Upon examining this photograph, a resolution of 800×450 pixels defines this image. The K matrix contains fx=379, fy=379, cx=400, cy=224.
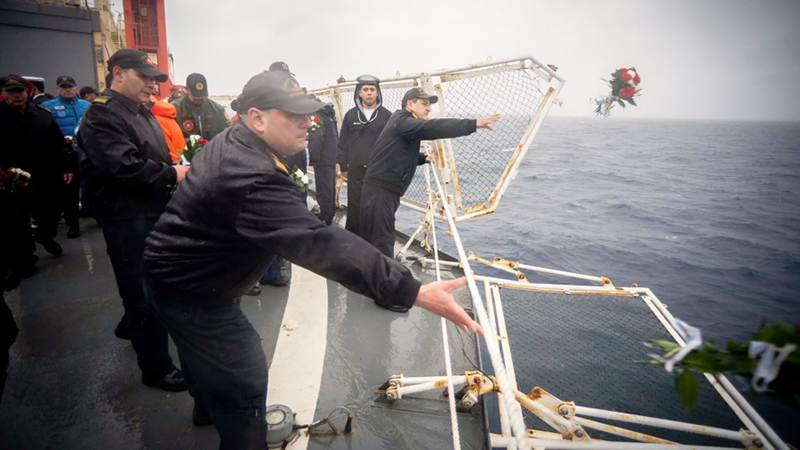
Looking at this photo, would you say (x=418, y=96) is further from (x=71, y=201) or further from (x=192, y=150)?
(x=71, y=201)

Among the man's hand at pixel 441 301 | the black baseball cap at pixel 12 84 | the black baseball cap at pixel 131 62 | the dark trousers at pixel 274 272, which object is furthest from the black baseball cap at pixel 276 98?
the black baseball cap at pixel 12 84

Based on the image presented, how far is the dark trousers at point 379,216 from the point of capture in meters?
3.91

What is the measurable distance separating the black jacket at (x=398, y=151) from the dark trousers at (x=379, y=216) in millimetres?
80

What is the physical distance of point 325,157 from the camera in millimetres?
5812

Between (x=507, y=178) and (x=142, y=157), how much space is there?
3.60 meters

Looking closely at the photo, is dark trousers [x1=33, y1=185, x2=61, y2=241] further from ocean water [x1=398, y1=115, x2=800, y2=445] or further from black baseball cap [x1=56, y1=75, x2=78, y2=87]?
ocean water [x1=398, y1=115, x2=800, y2=445]

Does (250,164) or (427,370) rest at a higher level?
(250,164)

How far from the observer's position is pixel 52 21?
10914 mm

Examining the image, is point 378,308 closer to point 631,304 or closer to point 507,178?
point 507,178

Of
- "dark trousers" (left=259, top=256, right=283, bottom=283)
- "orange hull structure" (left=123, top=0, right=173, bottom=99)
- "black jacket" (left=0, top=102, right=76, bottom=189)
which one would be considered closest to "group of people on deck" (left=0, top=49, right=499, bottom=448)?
"dark trousers" (left=259, top=256, right=283, bottom=283)

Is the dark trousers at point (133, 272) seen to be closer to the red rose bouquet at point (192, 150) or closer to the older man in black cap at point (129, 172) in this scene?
the older man in black cap at point (129, 172)

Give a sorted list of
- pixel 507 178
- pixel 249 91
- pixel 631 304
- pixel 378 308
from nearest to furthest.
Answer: pixel 249 91 → pixel 378 308 → pixel 507 178 → pixel 631 304

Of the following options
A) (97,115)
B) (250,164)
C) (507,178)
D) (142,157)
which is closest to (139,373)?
(142,157)

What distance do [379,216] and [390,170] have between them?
48cm
